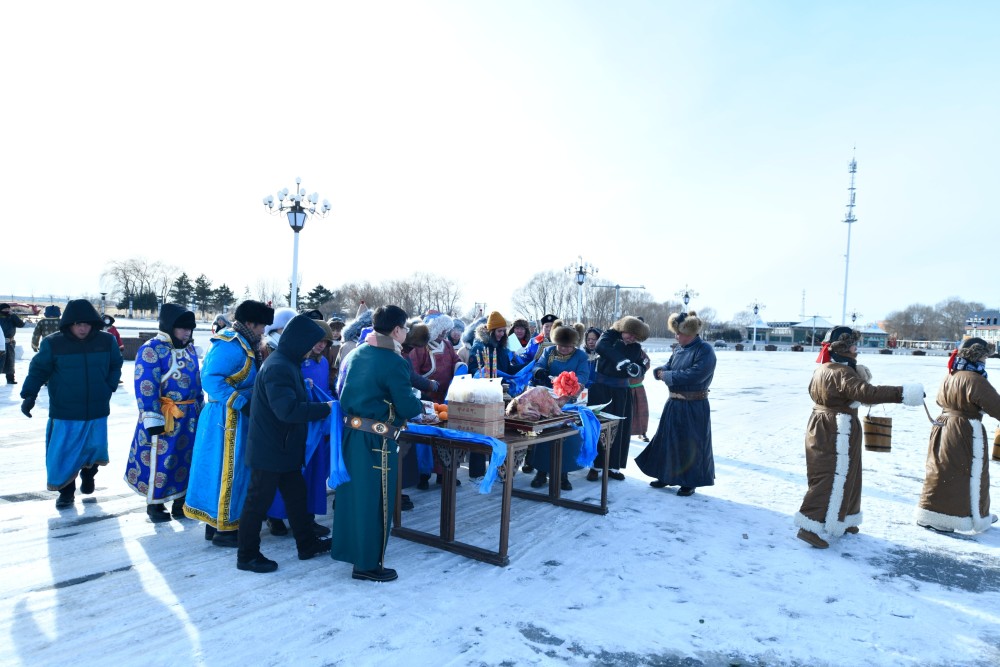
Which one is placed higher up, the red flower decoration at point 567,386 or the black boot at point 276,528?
the red flower decoration at point 567,386

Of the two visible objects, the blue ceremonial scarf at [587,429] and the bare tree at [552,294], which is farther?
the bare tree at [552,294]

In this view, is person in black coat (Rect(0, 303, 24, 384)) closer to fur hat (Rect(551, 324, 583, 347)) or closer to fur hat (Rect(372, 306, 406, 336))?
fur hat (Rect(551, 324, 583, 347))

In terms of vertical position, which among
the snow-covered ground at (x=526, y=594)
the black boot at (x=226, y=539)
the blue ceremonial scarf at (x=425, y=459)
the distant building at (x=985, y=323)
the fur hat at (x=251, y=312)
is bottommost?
the snow-covered ground at (x=526, y=594)

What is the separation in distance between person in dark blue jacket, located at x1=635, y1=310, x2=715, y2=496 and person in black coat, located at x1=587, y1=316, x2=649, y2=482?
18.6 inches

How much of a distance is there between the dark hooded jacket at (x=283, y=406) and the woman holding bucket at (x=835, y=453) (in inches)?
145

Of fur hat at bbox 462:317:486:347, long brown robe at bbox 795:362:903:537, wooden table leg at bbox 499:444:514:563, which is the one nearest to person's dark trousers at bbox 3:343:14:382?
fur hat at bbox 462:317:486:347

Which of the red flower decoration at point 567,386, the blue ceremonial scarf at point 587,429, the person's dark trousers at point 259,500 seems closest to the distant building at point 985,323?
the blue ceremonial scarf at point 587,429

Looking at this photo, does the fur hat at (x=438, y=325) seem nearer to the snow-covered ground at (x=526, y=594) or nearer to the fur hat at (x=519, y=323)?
the fur hat at (x=519, y=323)

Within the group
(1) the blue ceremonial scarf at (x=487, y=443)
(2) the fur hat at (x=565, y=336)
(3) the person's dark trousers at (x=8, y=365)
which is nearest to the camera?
(1) the blue ceremonial scarf at (x=487, y=443)

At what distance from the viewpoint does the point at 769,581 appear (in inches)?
156

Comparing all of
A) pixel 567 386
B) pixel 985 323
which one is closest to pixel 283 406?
pixel 567 386

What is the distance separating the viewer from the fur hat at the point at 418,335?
555 cm

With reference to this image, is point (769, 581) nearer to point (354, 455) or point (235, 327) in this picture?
point (354, 455)

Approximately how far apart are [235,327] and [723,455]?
634 cm
